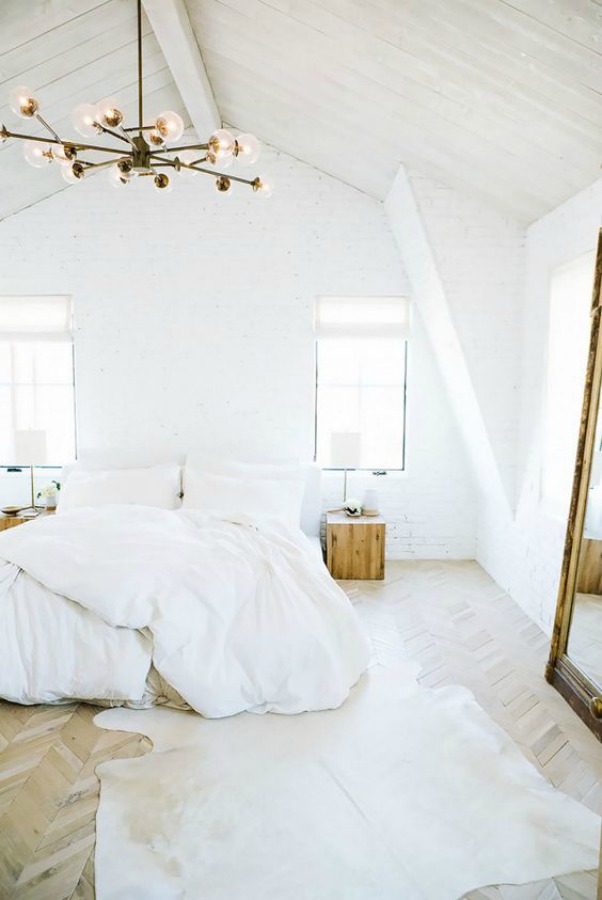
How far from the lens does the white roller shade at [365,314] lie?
4910 mm

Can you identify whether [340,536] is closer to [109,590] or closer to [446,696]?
[446,696]

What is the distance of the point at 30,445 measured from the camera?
15.2 ft

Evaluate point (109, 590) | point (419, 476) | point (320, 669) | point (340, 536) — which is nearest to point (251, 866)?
point (320, 669)

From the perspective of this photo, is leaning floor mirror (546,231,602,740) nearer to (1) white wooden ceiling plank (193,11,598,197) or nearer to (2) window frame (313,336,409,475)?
(1) white wooden ceiling plank (193,11,598,197)

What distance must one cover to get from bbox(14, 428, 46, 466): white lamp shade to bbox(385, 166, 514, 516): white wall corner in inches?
124

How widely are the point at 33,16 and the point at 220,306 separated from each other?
7.63ft

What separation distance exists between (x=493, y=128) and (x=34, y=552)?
306cm

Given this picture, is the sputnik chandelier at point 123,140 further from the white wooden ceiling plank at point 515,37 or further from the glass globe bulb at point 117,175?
the white wooden ceiling plank at point 515,37

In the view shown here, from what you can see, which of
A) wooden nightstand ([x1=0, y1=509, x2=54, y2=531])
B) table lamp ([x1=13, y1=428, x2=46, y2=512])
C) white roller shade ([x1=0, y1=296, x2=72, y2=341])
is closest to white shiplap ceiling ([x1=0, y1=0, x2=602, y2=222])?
white roller shade ([x1=0, y1=296, x2=72, y2=341])

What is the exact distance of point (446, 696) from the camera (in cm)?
277

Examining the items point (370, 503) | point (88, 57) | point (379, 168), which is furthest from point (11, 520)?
point (379, 168)

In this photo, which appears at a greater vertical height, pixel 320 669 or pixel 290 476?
pixel 290 476

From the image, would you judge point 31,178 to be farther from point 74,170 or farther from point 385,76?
point 385,76

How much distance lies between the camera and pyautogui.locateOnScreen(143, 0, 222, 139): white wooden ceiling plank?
288cm
